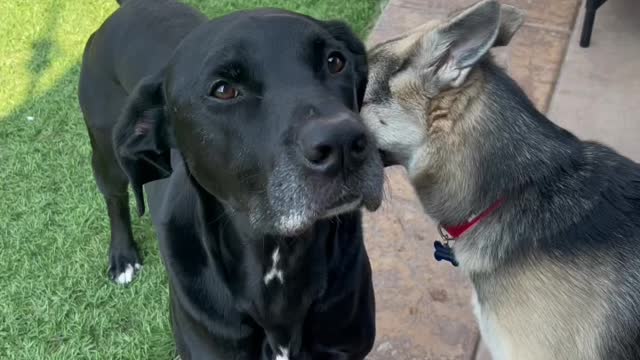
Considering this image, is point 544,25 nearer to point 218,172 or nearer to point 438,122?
point 438,122

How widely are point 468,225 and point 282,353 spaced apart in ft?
2.81

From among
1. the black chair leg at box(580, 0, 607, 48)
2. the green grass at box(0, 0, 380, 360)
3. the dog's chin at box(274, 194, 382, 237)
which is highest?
the dog's chin at box(274, 194, 382, 237)

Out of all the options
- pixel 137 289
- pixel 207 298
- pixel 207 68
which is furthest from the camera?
pixel 137 289

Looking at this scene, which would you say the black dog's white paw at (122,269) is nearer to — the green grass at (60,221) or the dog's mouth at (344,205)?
the green grass at (60,221)

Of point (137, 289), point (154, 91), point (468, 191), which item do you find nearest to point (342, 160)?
point (154, 91)

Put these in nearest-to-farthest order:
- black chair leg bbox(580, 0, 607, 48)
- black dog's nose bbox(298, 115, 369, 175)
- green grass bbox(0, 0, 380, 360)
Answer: black dog's nose bbox(298, 115, 369, 175)
green grass bbox(0, 0, 380, 360)
black chair leg bbox(580, 0, 607, 48)

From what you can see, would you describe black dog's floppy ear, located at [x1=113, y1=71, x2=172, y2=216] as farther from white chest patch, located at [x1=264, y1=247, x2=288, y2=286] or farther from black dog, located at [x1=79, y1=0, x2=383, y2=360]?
white chest patch, located at [x1=264, y1=247, x2=288, y2=286]

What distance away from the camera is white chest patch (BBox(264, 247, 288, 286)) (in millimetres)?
2746

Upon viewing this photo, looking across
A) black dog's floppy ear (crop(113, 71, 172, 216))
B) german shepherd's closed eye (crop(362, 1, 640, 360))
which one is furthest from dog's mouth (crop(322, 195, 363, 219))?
german shepherd's closed eye (crop(362, 1, 640, 360))

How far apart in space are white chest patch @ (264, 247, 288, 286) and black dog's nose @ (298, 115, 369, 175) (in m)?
0.59

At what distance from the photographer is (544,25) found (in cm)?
545

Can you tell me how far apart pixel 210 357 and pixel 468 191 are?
1.10 metres

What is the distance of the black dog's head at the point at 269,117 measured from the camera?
2.25 meters

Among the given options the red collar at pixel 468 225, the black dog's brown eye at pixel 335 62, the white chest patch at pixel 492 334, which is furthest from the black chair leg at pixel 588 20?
the black dog's brown eye at pixel 335 62
